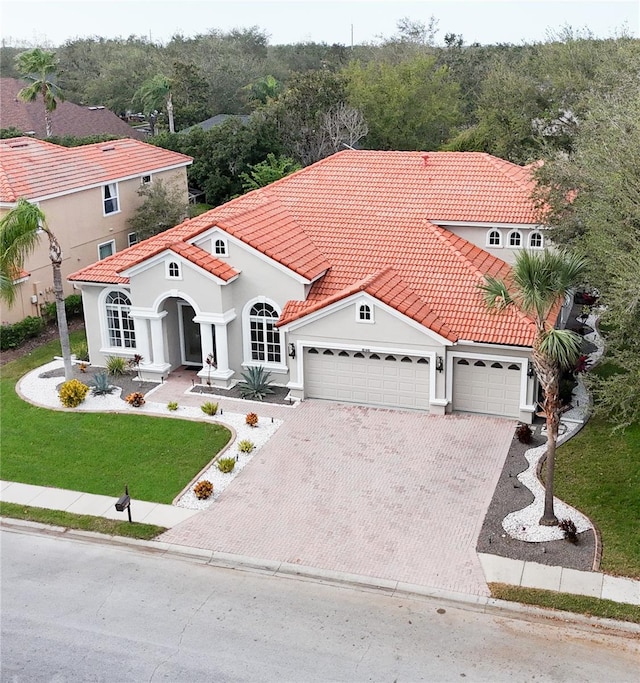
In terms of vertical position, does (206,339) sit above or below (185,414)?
above

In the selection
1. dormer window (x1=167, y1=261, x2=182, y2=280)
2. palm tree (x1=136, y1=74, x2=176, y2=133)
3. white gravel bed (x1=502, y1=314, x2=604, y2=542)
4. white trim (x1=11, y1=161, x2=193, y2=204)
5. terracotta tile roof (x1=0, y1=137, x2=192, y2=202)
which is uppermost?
palm tree (x1=136, y1=74, x2=176, y2=133)

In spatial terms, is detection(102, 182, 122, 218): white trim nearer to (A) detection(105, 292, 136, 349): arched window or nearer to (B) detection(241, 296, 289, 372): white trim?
(A) detection(105, 292, 136, 349): arched window

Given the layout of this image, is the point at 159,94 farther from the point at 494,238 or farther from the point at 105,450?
the point at 105,450

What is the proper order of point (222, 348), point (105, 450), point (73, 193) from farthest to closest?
point (73, 193), point (222, 348), point (105, 450)

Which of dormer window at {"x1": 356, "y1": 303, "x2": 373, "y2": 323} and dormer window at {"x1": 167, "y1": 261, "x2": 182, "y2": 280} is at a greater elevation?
dormer window at {"x1": 167, "y1": 261, "x2": 182, "y2": 280}

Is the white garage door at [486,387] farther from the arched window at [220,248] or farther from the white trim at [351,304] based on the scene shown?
the arched window at [220,248]

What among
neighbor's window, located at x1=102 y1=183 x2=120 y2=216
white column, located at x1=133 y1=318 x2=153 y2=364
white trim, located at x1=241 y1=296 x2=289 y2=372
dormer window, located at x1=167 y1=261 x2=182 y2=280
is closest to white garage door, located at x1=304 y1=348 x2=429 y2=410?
white trim, located at x1=241 y1=296 x2=289 y2=372

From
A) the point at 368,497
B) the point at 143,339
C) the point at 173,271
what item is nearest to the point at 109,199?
the point at 143,339
